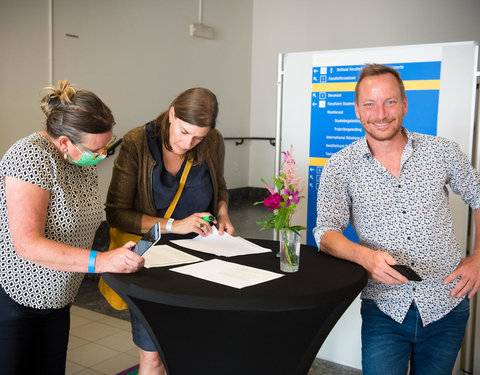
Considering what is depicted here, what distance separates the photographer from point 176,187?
234 cm

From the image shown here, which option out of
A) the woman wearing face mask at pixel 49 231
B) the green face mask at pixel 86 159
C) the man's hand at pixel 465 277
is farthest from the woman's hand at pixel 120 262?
the man's hand at pixel 465 277

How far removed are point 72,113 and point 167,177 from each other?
63 centimetres

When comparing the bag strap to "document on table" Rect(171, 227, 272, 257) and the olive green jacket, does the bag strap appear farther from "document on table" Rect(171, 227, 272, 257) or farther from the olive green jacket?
"document on table" Rect(171, 227, 272, 257)

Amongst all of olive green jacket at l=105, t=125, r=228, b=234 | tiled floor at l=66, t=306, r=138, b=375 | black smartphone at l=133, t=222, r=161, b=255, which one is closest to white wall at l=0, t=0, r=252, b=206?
tiled floor at l=66, t=306, r=138, b=375

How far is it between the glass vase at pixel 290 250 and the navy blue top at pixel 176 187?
0.74 m

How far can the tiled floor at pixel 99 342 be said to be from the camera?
3.22 meters

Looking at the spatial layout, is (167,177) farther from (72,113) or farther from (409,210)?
(409,210)

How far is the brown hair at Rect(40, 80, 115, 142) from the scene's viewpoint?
5.89 feet

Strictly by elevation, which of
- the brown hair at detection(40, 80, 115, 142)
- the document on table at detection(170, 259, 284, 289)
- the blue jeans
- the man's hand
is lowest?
the blue jeans

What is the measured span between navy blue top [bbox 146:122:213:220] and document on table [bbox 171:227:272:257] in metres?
0.18

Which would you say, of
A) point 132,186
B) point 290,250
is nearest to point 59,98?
point 132,186

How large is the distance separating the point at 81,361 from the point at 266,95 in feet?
20.4

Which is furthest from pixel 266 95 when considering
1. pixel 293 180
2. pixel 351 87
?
pixel 293 180

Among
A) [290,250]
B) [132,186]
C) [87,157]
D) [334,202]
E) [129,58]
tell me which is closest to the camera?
[290,250]
